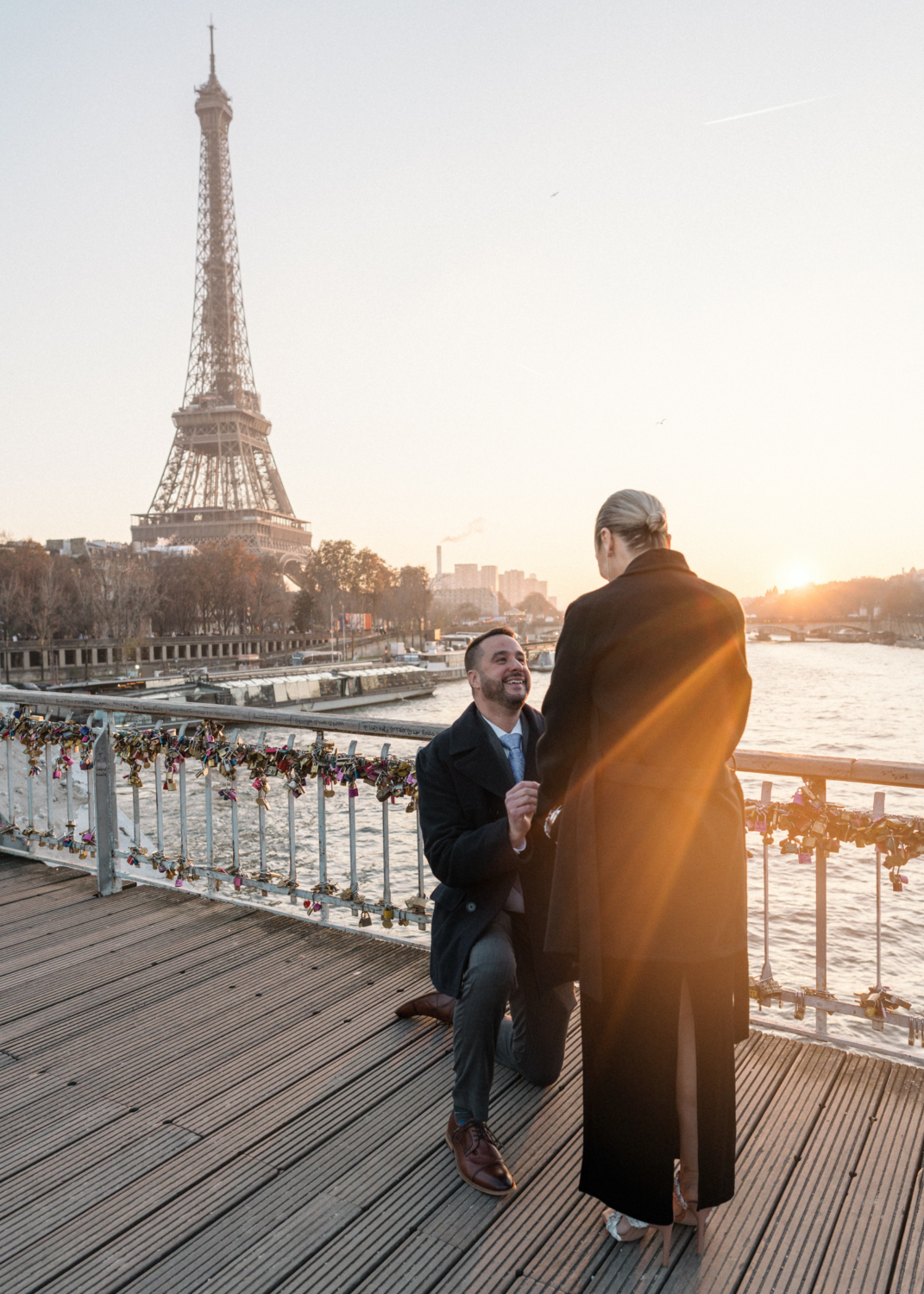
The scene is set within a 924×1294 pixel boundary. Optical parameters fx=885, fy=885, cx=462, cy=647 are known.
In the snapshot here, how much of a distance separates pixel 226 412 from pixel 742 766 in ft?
292

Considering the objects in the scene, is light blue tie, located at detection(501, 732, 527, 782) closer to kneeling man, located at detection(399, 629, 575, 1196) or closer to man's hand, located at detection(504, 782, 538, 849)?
kneeling man, located at detection(399, 629, 575, 1196)

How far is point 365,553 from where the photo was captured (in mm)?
101438

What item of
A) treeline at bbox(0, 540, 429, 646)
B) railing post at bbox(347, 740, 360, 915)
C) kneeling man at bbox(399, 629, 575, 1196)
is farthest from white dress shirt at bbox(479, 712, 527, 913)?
treeline at bbox(0, 540, 429, 646)

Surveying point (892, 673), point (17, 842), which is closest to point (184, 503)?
point (892, 673)

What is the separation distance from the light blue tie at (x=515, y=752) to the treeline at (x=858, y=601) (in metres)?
135

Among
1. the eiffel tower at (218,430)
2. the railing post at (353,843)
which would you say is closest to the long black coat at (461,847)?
the railing post at (353,843)

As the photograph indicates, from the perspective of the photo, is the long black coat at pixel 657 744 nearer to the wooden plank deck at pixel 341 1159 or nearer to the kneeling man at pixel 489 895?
the kneeling man at pixel 489 895

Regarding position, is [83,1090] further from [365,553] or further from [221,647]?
[365,553]

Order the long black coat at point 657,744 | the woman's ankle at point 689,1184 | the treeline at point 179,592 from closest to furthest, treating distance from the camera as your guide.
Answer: the long black coat at point 657,744
the woman's ankle at point 689,1184
the treeline at point 179,592

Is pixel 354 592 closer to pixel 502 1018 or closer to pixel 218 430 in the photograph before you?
pixel 218 430

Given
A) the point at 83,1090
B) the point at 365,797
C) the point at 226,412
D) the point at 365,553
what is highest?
the point at 226,412

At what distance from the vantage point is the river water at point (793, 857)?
13508mm

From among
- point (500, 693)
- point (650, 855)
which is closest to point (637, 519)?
point (650, 855)

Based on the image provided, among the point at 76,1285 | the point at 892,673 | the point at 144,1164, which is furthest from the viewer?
the point at 892,673
